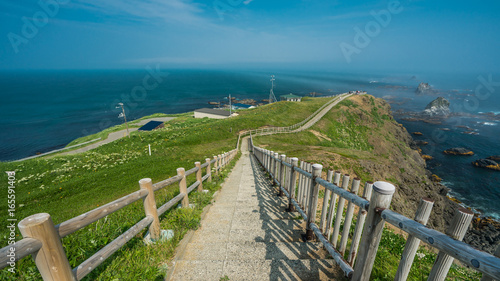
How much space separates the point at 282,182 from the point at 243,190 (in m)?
1.91

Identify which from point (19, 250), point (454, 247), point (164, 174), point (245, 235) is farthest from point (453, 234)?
point (164, 174)

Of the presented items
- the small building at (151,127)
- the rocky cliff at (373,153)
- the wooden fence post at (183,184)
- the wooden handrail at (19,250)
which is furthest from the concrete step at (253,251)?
the small building at (151,127)

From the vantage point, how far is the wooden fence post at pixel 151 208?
411 cm

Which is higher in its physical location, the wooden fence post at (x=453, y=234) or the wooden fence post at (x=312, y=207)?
the wooden fence post at (x=453, y=234)

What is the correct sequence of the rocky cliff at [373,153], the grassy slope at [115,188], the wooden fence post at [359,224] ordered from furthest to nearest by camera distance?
the rocky cliff at [373,153], the grassy slope at [115,188], the wooden fence post at [359,224]

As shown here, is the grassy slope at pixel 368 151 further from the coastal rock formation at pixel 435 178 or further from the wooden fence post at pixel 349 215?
the coastal rock formation at pixel 435 178

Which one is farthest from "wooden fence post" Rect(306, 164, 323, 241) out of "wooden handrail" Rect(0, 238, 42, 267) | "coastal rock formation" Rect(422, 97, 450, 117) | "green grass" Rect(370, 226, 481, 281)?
"coastal rock formation" Rect(422, 97, 450, 117)

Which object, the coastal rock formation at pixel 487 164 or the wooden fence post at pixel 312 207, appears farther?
the coastal rock formation at pixel 487 164

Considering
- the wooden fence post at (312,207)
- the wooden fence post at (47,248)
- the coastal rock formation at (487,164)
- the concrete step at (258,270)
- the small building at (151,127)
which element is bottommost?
the coastal rock formation at (487,164)

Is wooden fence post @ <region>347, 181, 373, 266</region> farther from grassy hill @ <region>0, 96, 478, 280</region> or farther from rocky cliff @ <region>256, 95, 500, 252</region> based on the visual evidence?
rocky cliff @ <region>256, 95, 500, 252</region>

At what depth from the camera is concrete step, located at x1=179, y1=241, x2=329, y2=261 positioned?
394 centimetres

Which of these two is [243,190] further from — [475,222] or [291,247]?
[475,222]

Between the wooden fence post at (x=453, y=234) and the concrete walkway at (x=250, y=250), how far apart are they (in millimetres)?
1669

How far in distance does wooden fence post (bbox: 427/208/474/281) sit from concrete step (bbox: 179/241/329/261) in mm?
2105
